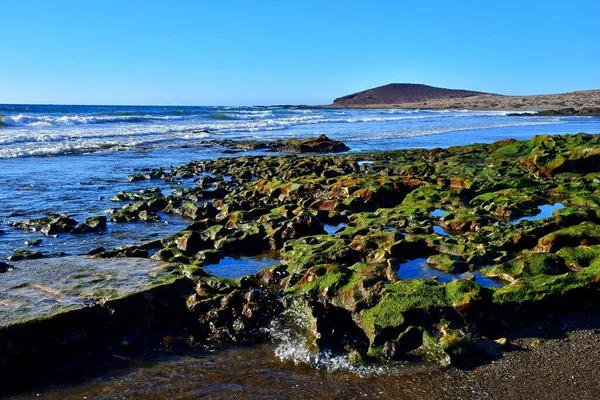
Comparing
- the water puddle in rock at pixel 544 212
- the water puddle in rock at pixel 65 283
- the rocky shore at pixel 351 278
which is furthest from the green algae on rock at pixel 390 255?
the water puddle in rock at pixel 65 283

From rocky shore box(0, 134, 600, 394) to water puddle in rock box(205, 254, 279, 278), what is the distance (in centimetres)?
23

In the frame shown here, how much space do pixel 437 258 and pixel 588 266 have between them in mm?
2389

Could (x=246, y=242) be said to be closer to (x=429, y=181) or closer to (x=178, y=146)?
(x=429, y=181)

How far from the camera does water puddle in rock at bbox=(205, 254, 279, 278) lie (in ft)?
32.6

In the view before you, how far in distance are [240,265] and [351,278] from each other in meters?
3.05

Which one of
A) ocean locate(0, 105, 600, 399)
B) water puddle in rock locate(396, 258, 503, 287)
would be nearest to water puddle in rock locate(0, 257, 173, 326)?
ocean locate(0, 105, 600, 399)

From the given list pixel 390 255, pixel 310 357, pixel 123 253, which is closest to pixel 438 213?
pixel 390 255

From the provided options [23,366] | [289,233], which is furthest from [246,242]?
[23,366]

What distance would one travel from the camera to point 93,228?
1390 centimetres

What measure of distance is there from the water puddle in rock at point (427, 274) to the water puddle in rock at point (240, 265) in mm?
2518

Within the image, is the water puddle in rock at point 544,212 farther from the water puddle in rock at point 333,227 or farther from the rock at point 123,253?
the rock at point 123,253

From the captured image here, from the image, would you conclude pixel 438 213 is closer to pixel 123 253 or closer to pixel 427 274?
pixel 427 274

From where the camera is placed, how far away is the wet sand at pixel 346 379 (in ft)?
18.6

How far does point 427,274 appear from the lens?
9.21m
